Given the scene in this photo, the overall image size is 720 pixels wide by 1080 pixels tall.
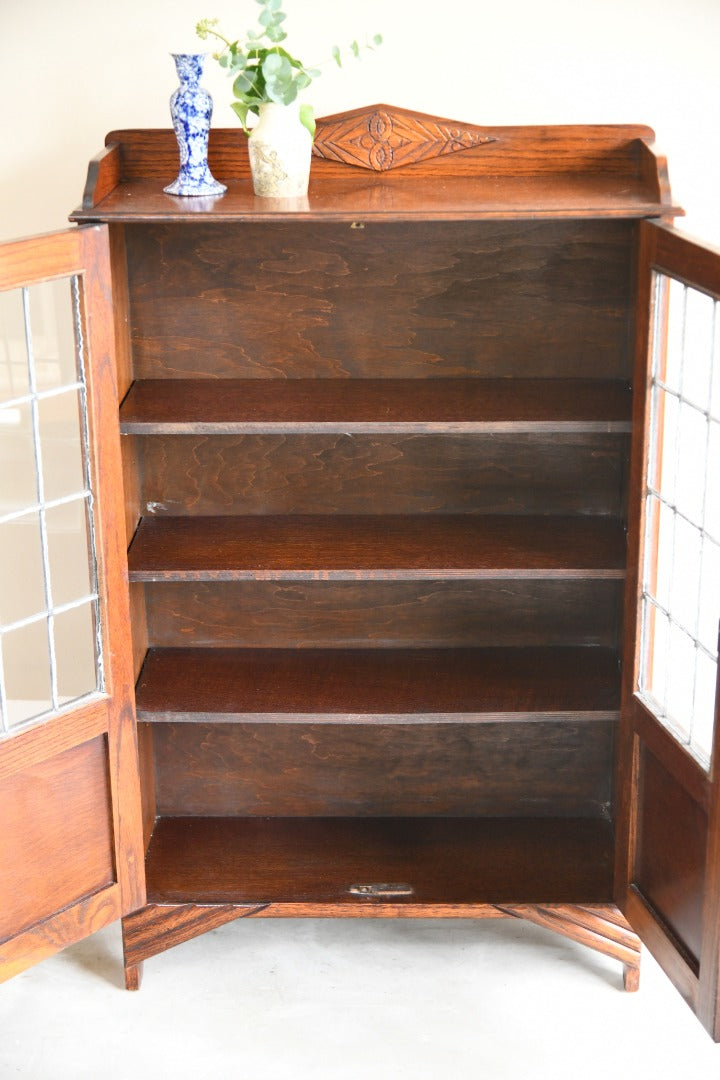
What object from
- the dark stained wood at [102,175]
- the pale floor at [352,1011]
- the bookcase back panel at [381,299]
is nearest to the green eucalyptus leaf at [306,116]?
the bookcase back panel at [381,299]

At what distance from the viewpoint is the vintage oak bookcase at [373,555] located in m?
2.70

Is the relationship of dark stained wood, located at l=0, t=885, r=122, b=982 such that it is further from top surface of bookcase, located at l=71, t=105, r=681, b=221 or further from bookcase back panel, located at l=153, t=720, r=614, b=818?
top surface of bookcase, located at l=71, t=105, r=681, b=221

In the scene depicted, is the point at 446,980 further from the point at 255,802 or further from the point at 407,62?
the point at 407,62

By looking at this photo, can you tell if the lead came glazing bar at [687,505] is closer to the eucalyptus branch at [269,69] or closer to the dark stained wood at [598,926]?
the dark stained wood at [598,926]

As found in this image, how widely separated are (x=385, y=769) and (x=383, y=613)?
1.33 feet

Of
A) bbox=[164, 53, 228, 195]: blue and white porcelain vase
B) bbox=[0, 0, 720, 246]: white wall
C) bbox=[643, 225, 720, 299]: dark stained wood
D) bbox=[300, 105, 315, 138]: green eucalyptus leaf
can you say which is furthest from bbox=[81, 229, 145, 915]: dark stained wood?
bbox=[643, 225, 720, 299]: dark stained wood

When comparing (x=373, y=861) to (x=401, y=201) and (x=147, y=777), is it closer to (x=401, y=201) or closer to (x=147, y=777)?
(x=147, y=777)

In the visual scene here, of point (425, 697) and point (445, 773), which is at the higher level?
point (425, 697)

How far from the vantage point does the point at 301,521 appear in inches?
123

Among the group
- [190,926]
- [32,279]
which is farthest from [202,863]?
[32,279]

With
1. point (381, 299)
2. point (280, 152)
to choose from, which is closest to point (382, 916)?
point (381, 299)

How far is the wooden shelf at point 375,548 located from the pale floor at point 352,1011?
942mm

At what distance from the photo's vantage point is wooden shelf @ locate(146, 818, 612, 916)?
9.93 feet

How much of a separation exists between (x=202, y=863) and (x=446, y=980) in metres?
0.63
